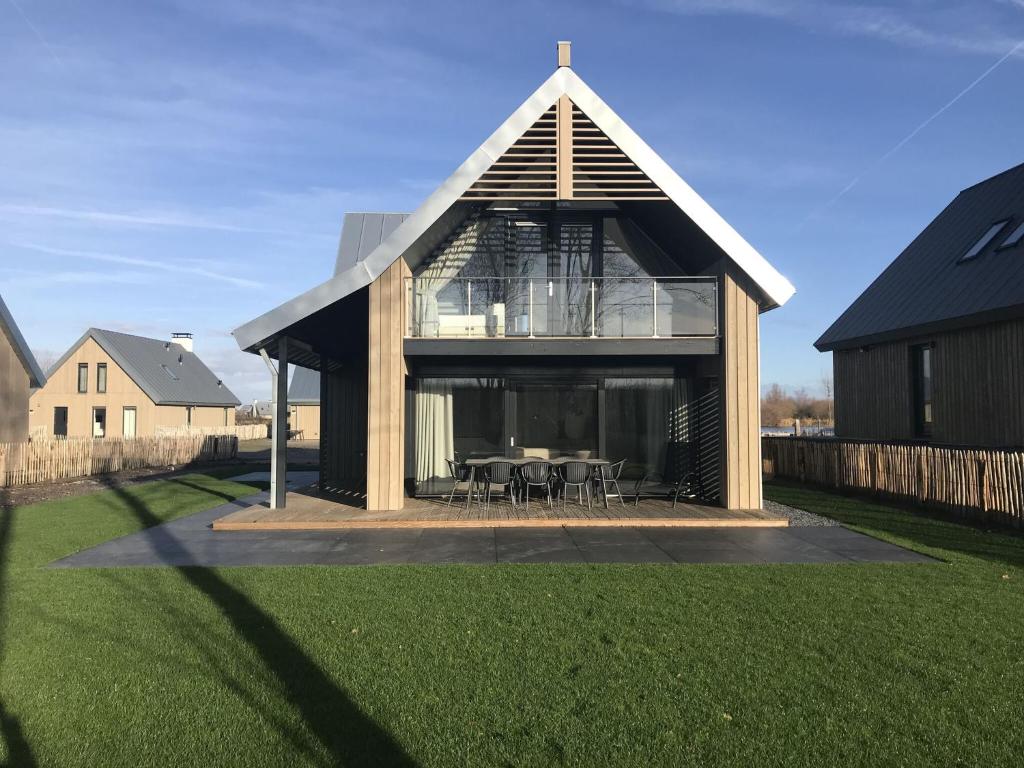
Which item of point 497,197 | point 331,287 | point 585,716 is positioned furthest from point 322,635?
point 497,197

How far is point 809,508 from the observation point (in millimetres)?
12734

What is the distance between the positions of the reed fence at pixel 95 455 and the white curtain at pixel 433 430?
10.8 m

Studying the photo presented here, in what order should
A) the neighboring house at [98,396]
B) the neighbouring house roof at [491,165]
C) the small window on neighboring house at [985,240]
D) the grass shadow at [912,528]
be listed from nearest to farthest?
the grass shadow at [912,528], the neighbouring house roof at [491,165], the small window on neighboring house at [985,240], the neighboring house at [98,396]

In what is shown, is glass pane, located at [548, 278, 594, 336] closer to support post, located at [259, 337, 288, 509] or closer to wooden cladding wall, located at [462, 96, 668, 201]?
wooden cladding wall, located at [462, 96, 668, 201]

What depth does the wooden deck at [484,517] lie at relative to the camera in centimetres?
A: 1060

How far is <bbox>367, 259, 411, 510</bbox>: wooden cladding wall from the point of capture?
457 inches

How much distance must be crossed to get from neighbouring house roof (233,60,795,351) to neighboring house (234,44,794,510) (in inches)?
1.2

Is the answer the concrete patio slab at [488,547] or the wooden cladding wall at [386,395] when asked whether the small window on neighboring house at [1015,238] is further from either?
the wooden cladding wall at [386,395]

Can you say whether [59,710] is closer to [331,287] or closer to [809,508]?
[331,287]

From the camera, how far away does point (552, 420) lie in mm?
13477

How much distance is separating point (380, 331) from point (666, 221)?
5348 mm

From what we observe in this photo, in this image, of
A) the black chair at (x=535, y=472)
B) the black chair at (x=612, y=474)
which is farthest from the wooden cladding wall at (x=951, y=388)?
the black chair at (x=535, y=472)

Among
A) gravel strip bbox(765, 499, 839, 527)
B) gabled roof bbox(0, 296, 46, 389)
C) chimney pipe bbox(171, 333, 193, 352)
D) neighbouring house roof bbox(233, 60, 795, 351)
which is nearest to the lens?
gravel strip bbox(765, 499, 839, 527)

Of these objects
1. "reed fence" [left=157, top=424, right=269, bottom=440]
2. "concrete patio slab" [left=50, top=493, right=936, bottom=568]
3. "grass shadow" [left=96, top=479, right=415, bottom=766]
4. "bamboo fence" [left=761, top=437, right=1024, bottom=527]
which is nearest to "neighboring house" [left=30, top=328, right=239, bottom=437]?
"reed fence" [left=157, top=424, right=269, bottom=440]
